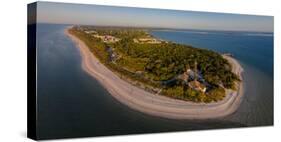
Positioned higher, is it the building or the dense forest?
the dense forest

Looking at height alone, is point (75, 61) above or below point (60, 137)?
above

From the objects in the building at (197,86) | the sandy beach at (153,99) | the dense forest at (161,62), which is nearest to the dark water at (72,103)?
the sandy beach at (153,99)

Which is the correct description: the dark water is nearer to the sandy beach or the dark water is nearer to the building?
the sandy beach

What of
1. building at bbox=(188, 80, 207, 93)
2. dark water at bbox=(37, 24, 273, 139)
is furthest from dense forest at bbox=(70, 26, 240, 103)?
dark water at bbox=(37, 24, 273, 139)

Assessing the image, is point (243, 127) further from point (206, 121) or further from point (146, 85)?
point (146, 85)

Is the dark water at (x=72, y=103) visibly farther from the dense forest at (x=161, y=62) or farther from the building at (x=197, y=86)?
the building at (x=197, y=86)

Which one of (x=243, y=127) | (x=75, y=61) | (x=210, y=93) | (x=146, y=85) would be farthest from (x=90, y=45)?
(x=243, y=127)
